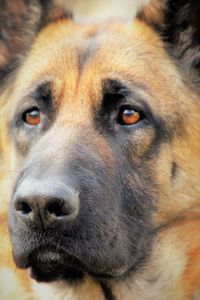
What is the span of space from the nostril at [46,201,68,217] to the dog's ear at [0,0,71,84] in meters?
1.40

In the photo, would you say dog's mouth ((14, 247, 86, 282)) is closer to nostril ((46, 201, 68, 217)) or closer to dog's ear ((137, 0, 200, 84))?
nostril ((46, 201, 68, 217))

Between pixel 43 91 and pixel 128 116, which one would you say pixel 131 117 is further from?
pixel 43 91

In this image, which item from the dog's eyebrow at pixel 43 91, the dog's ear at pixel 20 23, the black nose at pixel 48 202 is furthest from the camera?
the dog's ear at pixel 20 23

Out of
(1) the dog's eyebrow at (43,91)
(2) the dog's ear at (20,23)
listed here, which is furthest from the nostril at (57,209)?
(2) the dog's ear at (20,23)

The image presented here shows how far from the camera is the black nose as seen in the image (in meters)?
3.13

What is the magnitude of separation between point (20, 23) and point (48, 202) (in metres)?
1.63

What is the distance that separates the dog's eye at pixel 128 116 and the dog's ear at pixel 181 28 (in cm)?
51

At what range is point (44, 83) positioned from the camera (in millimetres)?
3832

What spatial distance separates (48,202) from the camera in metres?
3.13

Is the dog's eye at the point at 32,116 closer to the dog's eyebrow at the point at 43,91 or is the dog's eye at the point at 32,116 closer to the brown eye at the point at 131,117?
the dog's eyebrow at the point at 43,91

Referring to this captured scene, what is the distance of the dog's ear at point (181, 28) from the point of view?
155 inches

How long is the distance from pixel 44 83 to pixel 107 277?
3.63ft

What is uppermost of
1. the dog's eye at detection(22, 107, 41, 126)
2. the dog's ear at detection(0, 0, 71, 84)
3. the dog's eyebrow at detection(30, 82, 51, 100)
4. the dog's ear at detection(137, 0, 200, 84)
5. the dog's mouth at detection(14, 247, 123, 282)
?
the dog's ear at detection(137, 0, 200, 84)

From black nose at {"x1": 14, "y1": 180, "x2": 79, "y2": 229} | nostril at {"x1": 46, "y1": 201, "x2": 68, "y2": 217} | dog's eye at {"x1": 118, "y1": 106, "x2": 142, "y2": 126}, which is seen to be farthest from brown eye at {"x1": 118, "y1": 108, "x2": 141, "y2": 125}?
nostril at {"x1": 46, "y1": 201, "x2": 68, "y2": 217}
